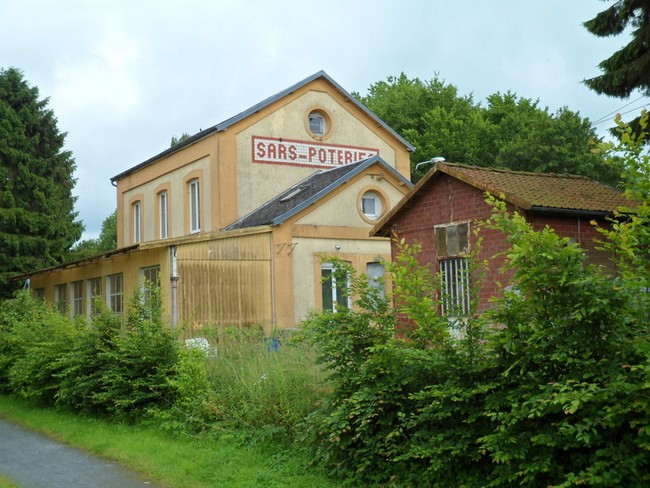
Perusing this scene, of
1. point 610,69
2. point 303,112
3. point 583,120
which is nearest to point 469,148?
point 583,120

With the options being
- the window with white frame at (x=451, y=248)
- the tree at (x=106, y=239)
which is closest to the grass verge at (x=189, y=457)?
the window with white frame at (x=451, y=248)

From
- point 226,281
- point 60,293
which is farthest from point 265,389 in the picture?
point 60,293

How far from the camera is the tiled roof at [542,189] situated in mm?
14084

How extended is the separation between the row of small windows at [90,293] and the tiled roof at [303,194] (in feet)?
13.3

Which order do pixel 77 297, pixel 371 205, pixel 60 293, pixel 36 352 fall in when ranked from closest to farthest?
pixel 36 352
pixel 371 205
pixel 77 297
pixel 60 293

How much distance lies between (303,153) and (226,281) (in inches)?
350

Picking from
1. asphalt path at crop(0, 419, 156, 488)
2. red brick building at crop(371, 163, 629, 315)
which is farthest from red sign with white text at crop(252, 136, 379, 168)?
asphalt path at crop(0, 419, 156, 488)

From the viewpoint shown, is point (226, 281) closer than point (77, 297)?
Yes

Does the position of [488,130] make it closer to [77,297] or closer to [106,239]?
[77,297]

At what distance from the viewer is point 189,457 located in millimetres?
9625

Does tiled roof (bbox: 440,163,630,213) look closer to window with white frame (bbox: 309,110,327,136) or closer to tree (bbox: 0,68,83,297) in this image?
window with white frame (bbox: 309,110,327,136)

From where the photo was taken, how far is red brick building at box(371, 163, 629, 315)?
558 inches

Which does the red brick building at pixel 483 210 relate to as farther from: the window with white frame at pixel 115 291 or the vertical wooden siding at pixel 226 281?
the window with white frame at pixel 115 291

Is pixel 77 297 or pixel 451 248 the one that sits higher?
pixel 451 248
